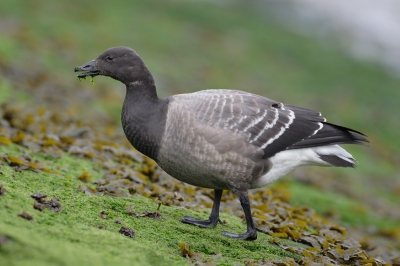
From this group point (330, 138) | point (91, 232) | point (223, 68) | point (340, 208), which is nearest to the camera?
point (91, 232)

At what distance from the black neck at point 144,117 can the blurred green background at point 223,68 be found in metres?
5.75

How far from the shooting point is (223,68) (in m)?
25.4

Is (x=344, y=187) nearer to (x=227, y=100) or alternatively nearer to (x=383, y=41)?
(x=227, y=100)

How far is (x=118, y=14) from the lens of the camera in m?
27.4

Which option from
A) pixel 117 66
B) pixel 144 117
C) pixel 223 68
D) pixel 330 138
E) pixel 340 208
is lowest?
pixel 340 208

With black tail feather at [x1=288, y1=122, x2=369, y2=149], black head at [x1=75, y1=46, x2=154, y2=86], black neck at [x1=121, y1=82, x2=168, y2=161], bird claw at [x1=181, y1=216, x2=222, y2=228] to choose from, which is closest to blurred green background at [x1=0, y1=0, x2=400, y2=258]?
black tail feather at [x1=288, y1=122, x2=369, y2=149]

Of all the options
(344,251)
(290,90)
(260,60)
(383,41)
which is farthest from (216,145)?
(383,41)

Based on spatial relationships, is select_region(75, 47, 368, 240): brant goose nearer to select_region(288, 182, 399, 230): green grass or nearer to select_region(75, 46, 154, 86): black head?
select_region(75, 46, 154, 86): black head

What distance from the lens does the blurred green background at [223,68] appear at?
48.0ft

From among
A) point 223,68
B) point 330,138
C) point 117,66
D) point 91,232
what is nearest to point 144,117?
point 117,66

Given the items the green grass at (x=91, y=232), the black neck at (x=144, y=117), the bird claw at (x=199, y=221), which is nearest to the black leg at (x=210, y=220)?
the bird claw at (x=199, y=221)

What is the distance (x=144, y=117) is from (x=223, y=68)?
1840 cm

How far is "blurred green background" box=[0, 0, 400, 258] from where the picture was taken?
14.6 metres

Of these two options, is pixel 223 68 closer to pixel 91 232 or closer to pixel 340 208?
pixel 340 208
